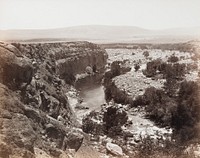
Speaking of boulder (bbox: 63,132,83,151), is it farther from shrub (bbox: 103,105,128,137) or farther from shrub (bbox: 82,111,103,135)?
shrub (bbox: 103,105,128,137)

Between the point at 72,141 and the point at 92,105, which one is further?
the point at 92,105

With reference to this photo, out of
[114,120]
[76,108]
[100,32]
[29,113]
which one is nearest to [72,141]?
[29,113]

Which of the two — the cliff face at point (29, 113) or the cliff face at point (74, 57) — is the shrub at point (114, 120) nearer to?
the cliff face at point (29, 113)

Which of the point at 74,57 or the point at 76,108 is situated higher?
the point at 74,57

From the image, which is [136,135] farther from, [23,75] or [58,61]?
[58,61]

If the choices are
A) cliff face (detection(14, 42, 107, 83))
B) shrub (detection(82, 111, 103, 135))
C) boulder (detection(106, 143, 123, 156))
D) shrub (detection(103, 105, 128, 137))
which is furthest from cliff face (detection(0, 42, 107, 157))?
cliff face (detection(14, 42, 107, 83))

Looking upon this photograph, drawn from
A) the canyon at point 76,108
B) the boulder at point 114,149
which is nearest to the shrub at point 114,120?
the canyon at point 76,108

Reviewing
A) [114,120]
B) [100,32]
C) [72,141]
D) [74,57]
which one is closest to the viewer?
[72,141]

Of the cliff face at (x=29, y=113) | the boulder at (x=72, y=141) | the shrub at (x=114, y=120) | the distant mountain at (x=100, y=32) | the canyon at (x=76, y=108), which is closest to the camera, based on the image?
the cliff face at (x=29, y=113)

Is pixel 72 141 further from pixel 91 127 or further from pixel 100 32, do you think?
pixel 100 32

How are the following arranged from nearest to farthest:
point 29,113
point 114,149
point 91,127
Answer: point 29,113 → point 114,149 → point 91,127
